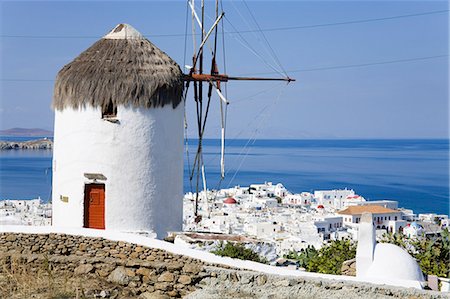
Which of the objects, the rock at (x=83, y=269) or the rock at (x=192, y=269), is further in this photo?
the rock at (x=83, y=269)

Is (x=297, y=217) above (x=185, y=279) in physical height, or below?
below

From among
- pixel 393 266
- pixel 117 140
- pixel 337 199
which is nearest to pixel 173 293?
pixel 393 266

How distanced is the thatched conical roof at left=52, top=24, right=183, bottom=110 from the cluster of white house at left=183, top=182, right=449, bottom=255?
3602 mm

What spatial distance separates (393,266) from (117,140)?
5196 mm

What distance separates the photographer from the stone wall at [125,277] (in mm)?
7379

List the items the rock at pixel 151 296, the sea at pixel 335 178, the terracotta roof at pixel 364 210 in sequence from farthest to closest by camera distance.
→ the sea at pixel 335 178 < the terracotta roof at pixel 364 210 < the rock at pixel 151 296

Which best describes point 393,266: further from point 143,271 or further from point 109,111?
point 109,111

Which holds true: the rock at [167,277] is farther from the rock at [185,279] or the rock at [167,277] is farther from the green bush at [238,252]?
the green bush at [238,252]

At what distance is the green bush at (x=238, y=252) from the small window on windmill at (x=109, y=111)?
2.95 meters

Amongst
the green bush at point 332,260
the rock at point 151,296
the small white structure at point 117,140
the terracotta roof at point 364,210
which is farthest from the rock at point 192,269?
the terracotta roof at point 364,210

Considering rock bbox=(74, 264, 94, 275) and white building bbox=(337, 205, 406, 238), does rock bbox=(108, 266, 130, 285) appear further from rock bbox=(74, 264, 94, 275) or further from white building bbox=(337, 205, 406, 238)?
white building bbox=(337, 205, 406, 238)

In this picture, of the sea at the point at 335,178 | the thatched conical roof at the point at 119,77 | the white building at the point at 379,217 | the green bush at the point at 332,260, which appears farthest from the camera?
the sea at the point at 335,178

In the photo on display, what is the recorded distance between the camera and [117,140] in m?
10.7

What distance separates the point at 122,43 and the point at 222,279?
206 inches
